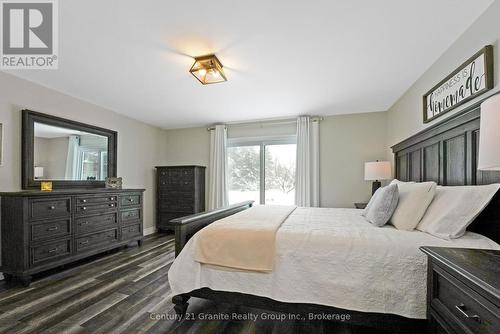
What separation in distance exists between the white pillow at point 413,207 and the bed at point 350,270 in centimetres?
12

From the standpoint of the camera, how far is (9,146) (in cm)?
256

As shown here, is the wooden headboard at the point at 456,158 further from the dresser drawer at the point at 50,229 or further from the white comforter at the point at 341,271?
the dresser drawer at the point at 50,229

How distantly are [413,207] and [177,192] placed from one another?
408cm

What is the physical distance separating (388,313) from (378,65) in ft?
7.70

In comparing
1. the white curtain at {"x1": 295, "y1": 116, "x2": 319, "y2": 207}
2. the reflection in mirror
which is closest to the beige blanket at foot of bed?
the white curtain at {"x1": 295, "y1": 116, "x2": 319, "y2": 207}

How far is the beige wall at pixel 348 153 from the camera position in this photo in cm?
401

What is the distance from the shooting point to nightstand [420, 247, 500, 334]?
2.54ft

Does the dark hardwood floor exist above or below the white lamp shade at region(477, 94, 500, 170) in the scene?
below

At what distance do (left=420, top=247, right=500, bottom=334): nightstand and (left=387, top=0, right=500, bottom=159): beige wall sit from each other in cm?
134

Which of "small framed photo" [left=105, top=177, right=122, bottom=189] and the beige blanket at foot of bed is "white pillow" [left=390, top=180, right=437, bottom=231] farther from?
"small framed photo" [left=105, top=177, right=122, bottom=189]

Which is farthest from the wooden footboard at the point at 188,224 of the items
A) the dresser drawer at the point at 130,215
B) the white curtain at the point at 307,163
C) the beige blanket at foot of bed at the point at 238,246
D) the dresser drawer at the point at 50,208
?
the white curtain at the point at 307,163

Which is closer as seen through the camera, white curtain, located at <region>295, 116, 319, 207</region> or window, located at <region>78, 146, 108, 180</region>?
window, located at <region>78, 146, 108, 180</region>

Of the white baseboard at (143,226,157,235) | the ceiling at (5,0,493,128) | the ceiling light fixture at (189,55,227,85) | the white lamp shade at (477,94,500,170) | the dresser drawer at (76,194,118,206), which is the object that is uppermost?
the ceiling at (5,0,493,128)

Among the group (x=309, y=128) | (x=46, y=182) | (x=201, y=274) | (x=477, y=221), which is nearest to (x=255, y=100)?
(x=309, y=128)
